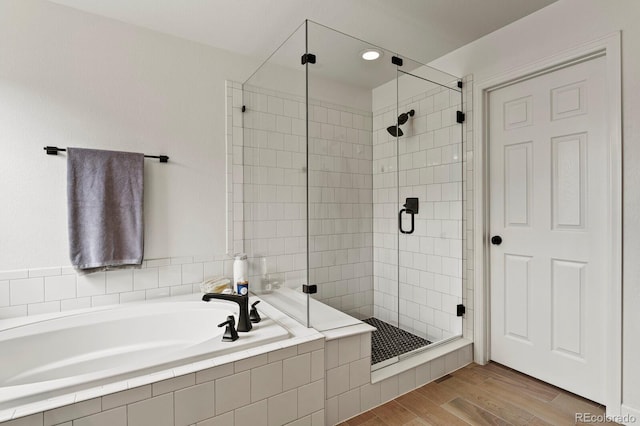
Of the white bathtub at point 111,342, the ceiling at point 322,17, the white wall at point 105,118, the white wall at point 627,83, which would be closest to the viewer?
the white bathtub at point 111,342

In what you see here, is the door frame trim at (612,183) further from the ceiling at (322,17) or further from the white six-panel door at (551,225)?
the ceiling at (322,17)

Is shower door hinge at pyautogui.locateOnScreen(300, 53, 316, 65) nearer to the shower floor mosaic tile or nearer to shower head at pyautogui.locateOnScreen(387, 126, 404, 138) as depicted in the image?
shower head at pyautogui.locateOnScreen(387, 126, 404, 138)

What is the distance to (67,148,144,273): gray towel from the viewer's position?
6.57 ft

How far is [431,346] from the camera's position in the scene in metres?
2.32

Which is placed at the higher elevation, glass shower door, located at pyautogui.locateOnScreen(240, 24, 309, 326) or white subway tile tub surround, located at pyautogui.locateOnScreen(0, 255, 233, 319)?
glass shower door, located at pyautogui.locateOnScreen(240, 24, 309, 326)

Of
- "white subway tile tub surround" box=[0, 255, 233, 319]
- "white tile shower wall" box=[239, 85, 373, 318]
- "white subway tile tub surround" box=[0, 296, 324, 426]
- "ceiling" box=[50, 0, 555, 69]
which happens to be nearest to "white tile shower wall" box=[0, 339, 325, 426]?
"white subway tile tub surround" box=[0, 296, 324, 426]

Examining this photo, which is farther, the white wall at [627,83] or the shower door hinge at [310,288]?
the shower door hinge at [310,288]

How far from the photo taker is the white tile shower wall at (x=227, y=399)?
1181mm

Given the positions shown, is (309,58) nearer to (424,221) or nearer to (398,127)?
(398,127)

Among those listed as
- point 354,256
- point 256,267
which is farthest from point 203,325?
point 354,256

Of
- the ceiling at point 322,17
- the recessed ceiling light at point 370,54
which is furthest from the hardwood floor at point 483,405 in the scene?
the ceiling at point 322,17

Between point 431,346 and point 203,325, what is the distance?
1624 millimetres

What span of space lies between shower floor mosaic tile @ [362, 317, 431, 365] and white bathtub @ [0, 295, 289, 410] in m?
0.69

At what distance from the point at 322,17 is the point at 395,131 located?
35.6 inches
